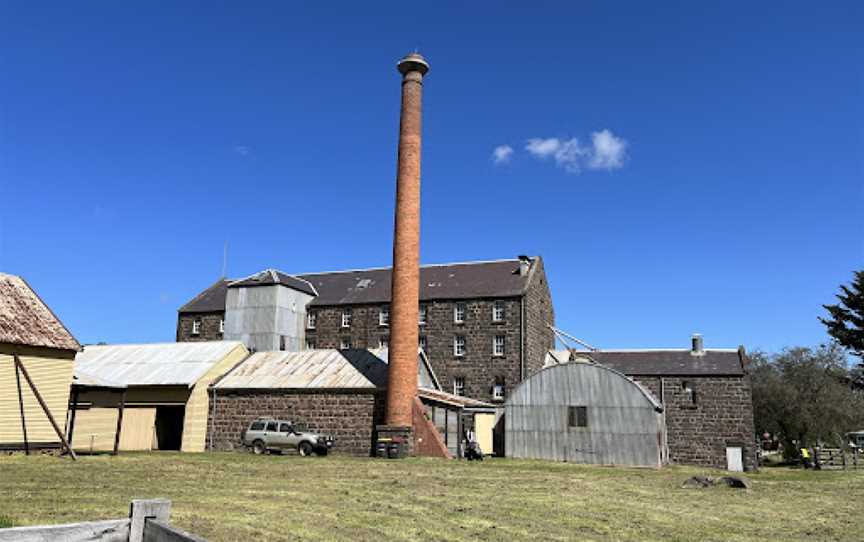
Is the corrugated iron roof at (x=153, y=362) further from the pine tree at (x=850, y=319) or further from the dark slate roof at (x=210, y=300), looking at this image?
the pine tree at (x=850, y=319)

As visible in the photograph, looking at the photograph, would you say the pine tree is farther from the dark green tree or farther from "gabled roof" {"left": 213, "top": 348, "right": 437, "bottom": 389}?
"gabled roof" {"left": 213, "top": 348, "right": 437, "bottom": 389}

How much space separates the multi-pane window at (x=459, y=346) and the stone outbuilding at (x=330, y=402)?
9.69 metres

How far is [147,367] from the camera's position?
36.4m

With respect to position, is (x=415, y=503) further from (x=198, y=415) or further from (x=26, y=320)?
(x=198, y=415)

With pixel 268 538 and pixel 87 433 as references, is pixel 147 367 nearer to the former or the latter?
pixel 87 433

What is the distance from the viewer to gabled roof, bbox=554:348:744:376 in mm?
41219

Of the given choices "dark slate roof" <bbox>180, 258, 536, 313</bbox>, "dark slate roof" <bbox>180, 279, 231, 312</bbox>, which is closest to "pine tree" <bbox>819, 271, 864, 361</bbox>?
"dark slate roof" <bbox>180, 258, 536, 313</bbox>

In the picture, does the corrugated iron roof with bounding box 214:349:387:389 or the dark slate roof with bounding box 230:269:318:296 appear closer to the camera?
the corrugated iron roof with bounding box 214:349:387:389

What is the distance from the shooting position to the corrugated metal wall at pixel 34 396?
81.1 ft

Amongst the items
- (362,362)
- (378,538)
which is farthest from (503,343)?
(378,538)

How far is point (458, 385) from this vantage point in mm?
46188

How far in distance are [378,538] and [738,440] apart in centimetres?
3558

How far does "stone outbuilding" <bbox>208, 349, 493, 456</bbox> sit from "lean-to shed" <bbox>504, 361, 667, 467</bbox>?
2887mm

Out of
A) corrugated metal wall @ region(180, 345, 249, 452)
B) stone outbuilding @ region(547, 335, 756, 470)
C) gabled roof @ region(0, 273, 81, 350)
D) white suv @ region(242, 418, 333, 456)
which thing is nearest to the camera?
gabled roof @ region(0, 273, 81, 350)
